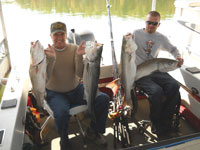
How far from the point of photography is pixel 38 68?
182 cm

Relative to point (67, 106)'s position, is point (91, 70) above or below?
above

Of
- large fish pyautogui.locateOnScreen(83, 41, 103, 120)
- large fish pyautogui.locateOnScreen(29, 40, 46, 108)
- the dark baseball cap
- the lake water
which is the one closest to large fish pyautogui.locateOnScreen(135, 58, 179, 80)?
large fish pyautogui.locateOnScreen(83, 41, 103, 120)

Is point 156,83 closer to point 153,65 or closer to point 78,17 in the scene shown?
point 153,65

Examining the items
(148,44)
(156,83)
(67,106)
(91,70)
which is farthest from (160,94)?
(67,106)

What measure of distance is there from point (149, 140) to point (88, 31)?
5.68 feet

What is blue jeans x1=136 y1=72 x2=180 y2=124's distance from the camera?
239 cm

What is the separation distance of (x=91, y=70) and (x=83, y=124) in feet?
3.69

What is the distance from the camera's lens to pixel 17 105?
1951 millimetres

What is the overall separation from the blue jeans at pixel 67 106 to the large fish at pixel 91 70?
13 cm

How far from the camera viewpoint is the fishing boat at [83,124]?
1.62 meters

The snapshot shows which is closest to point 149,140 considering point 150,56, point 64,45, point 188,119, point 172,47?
point 188,119

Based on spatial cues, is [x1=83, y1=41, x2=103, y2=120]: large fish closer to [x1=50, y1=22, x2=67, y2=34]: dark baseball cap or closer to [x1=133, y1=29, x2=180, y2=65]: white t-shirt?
[x1=50, y1=22, x2=67, y2=34]: dark baseball cap

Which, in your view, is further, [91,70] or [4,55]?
[4,55]

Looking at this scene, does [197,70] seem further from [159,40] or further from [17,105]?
[17,105]
